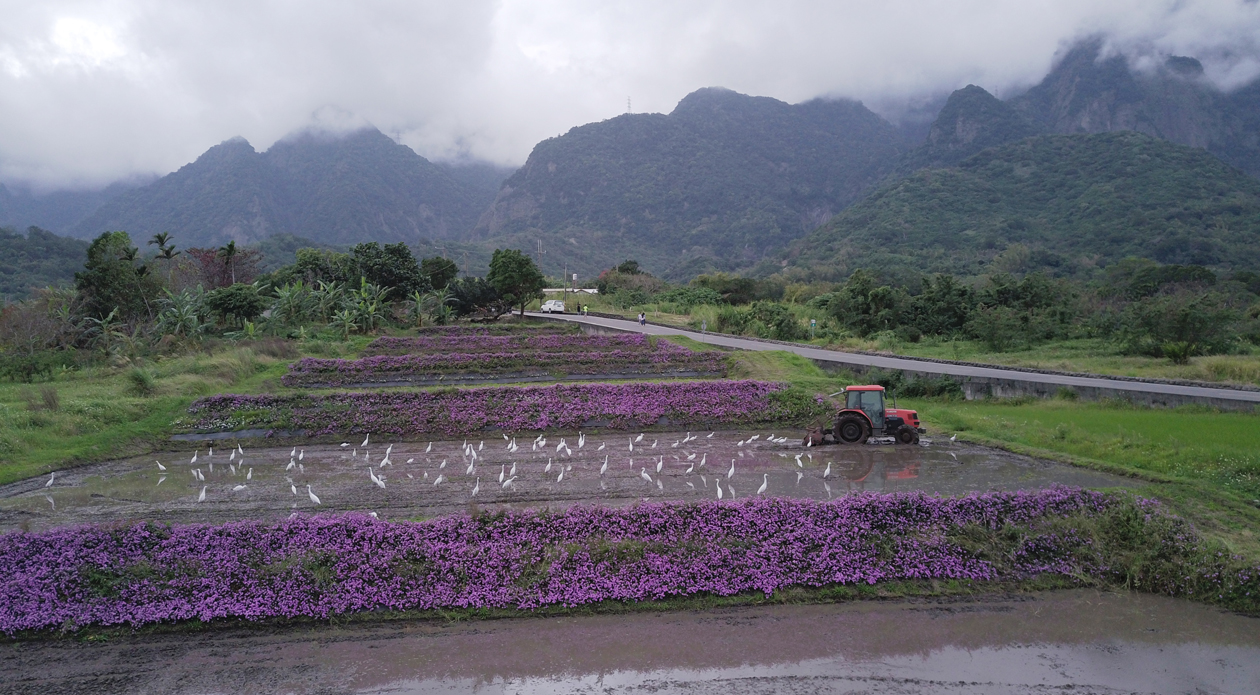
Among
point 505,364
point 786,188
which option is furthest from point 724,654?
point 786,188

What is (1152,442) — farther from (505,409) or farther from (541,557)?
(505,409)

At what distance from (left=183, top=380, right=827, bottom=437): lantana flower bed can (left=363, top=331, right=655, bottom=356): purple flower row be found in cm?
851

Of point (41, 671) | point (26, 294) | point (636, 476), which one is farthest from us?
point (26, 294)

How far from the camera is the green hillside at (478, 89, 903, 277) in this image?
130 metres

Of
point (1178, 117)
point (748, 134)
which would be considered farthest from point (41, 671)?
point (748, 134)

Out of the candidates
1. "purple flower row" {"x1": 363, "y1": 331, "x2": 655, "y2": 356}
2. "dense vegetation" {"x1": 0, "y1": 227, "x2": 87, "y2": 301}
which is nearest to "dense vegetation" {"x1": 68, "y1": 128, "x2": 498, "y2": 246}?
"dense vegetation" {"x1": 0, "y1": 227, "x2": 87, "y2": 301}

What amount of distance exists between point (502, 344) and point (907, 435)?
17.9m

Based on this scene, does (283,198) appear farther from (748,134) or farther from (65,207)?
(748,134)

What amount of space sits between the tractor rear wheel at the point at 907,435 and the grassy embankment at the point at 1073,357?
10.3 metres

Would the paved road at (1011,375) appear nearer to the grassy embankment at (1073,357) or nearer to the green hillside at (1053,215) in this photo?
the grassy embankment at (1073,357)

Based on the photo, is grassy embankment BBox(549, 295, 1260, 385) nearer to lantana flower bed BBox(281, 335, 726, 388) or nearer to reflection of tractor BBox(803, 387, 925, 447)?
lantana flower bed BBox(281, 335, 726, 388)

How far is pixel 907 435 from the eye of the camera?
13977 millimetres

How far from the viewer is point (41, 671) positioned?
253 inches

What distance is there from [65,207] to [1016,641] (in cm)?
20153
